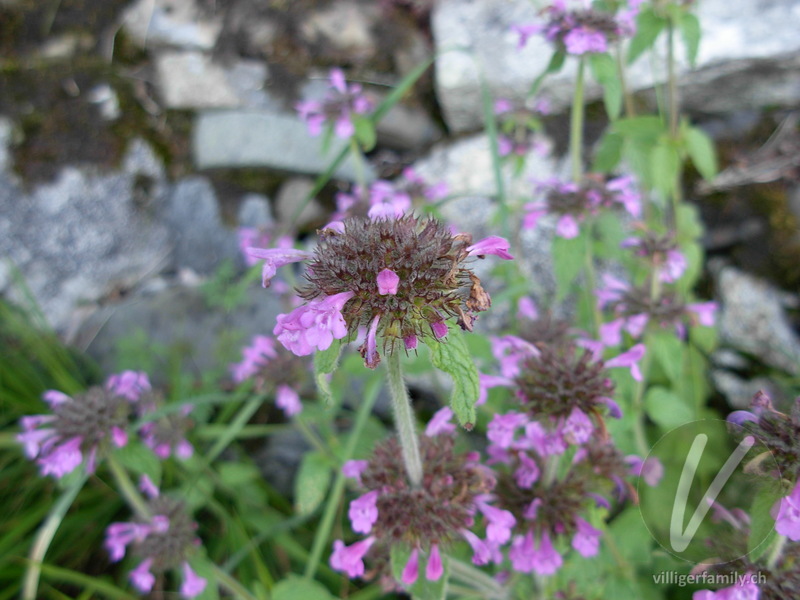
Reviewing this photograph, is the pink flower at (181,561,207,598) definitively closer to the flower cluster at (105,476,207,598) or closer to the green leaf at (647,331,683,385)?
the flower cluster at (105,476,207,598)

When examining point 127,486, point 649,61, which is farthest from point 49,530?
point 649,61

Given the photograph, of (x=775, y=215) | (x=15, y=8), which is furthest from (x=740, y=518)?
(x=15, y=8)

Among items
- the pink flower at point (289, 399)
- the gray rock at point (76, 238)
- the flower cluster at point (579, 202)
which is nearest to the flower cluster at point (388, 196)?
the flower cluster at point (579, 202)

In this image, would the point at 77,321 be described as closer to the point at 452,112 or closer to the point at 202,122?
the point at 202,122

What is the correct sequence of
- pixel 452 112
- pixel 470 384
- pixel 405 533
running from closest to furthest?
1. pixel 470 384
2. pixel 405 533
3. pixel 452 112

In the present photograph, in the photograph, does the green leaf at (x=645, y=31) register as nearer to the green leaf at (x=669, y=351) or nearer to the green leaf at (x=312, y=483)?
the green leaf at (x=669, y=351)

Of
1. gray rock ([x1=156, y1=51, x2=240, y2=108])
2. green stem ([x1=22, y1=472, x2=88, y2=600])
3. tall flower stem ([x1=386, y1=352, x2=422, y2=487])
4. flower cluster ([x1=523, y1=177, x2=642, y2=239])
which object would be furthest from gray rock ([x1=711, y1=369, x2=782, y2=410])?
gray rock ([x1=156, y1=51, x2=240, y2=108])

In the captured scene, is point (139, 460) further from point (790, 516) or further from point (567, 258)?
point (790, 516)
